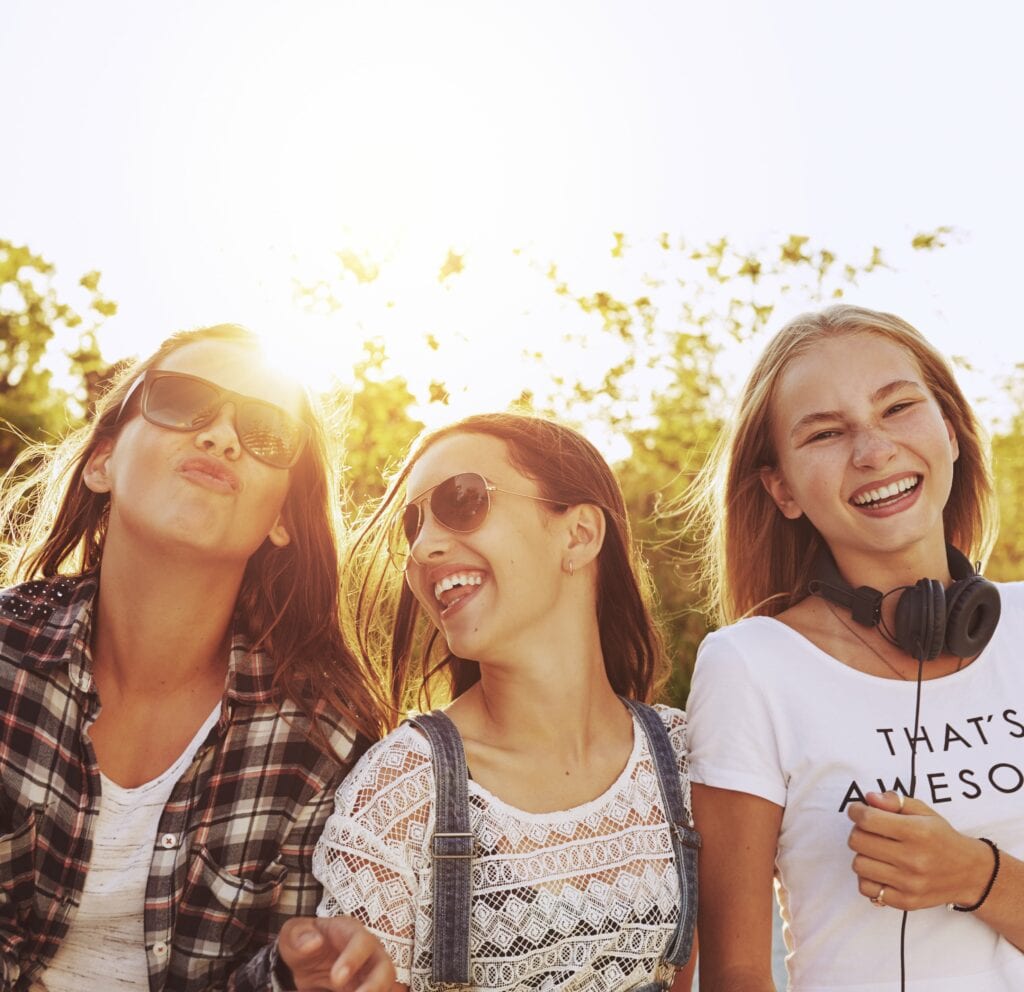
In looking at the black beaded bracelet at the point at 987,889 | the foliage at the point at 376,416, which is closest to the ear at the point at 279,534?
the black beaded bracelet at the point at 987,889

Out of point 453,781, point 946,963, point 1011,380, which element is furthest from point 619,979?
point 1011,380

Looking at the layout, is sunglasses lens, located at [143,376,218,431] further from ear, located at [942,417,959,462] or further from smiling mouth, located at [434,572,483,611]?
ear, located at [942,417,959,462]

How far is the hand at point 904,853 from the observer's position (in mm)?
2504

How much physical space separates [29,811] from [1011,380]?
11.8m

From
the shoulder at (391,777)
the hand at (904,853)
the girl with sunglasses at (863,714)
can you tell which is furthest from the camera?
the girl with sunglasses at (863,714)

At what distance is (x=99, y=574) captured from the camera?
358 centimetres

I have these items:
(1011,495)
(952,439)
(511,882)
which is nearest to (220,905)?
(511,882)

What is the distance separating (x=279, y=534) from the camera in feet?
11.8

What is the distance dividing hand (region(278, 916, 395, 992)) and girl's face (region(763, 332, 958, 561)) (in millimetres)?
1682

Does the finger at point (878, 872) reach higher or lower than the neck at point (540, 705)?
lower

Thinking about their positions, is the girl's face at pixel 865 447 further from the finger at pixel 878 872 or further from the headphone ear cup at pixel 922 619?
the finger at pixel 878 872

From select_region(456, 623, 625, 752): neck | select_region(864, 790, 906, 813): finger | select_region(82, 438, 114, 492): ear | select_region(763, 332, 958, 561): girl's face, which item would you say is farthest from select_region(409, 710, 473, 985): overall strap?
select_region(82, 438, 114, 492): ear

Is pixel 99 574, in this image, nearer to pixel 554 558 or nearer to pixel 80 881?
pixel 80 881

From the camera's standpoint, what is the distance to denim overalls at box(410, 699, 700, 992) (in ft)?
8.32
